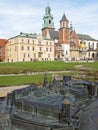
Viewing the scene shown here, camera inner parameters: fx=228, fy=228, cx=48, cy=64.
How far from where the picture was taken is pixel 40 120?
5.89 m

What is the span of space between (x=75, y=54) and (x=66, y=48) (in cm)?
845

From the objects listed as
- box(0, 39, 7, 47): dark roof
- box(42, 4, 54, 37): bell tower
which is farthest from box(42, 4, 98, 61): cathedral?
box(0, 39, 7, 47): dark roof

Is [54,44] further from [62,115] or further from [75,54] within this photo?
[62,115]

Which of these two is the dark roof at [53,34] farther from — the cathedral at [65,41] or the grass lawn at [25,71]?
the grass lawn at [25,71]

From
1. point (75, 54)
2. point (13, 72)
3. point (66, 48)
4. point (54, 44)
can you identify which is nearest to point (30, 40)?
point (54, 44)

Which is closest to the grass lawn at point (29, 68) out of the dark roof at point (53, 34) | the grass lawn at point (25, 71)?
the grass lawn at point (25, 71)

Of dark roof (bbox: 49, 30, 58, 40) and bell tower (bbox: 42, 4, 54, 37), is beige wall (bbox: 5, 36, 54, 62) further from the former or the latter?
bell tower (bbox: 42, 4, 54, 37)

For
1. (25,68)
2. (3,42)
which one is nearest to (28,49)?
(3,42)

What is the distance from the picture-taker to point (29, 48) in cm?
9775

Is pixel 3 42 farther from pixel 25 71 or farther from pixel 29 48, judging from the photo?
pixel 25 71

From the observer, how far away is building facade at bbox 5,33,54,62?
312 feet

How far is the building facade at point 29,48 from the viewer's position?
312 ft

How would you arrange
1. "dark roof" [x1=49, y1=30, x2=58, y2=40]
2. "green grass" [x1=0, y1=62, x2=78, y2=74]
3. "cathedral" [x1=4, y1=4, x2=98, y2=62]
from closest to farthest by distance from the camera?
"green grass" [x1=0, y1=62, x2=78, y2=74], "cathedral" [x1=4, y1=4, x2=98, y2=62], "dark roof" [x1=49, y1=30, x2=58, y2=40]

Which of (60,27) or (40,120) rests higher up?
(60,27)
